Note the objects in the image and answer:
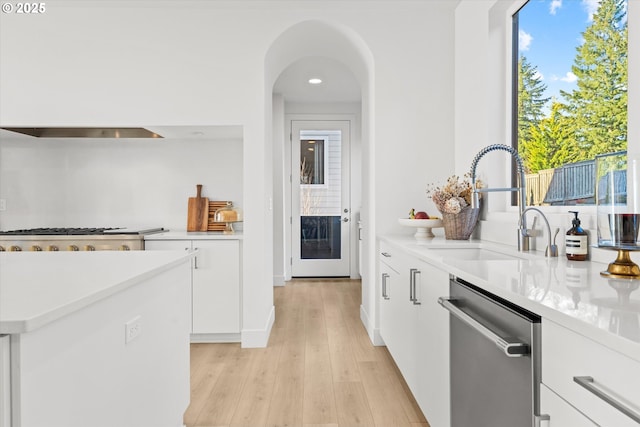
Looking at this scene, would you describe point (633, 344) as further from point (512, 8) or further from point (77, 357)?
point (512, 8)

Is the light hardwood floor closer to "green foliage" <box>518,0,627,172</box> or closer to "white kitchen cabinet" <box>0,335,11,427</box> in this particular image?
"white kitchen cabinet" <box>0,335,11,427</box>

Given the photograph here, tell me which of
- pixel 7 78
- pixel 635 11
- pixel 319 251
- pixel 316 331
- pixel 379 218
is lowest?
pixel 316 331

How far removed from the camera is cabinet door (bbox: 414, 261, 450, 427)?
1537 mm

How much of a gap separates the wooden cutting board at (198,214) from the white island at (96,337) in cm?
180

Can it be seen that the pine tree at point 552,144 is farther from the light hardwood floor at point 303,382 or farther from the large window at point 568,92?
the light hardwood floor at point 303,382

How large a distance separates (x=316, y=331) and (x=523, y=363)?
2.61m

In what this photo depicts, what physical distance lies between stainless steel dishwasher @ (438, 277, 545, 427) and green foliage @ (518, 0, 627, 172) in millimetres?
1001

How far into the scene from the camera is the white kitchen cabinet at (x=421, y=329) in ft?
5.14

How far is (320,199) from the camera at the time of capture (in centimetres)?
584

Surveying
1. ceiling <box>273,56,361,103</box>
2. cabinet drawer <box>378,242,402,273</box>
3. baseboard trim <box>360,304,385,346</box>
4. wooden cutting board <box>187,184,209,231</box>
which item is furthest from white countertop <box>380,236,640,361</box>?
ceiling <box>273,56,361,103</box>

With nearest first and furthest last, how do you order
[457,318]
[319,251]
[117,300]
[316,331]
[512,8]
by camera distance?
[117,300], [457,318], [512,8], [316,331], [319,251]

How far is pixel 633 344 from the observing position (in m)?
0.59

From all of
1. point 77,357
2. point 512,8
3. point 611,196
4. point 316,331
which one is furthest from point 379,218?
point 77,357

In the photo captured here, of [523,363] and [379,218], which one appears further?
[379,218]
